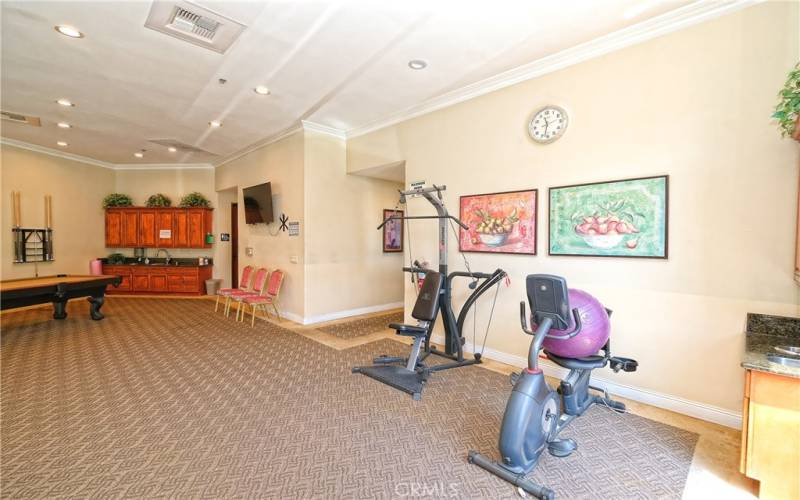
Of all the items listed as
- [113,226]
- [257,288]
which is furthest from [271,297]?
[113,226]

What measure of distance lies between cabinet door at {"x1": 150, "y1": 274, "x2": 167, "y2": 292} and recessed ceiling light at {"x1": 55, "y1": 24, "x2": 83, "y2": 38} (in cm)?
626

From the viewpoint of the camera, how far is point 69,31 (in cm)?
312

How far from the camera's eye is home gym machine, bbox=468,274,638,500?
6.59ft

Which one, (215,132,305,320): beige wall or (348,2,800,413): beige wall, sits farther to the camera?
(215,132,305,320): beige wall

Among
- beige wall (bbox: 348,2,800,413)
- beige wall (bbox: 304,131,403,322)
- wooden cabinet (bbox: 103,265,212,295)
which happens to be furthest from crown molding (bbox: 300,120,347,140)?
wooden cabinet (bbox: 103,265,212,295)

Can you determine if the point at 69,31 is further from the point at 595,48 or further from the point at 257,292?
the point at 595,48

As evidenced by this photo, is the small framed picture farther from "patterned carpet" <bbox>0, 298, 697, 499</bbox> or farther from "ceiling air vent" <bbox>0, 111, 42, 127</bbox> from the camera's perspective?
"ceiling air vent" <bbox>0, 111, 42, 127</bbox>

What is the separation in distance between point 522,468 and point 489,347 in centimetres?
209

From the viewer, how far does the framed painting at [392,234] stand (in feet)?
22.0

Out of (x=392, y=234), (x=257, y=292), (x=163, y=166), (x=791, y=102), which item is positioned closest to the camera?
(x=791, y=102)

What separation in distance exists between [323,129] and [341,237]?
181 centimetres

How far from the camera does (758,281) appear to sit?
2.52 metres

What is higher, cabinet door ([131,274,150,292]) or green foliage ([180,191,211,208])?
green foliage ([180,191,211,208])

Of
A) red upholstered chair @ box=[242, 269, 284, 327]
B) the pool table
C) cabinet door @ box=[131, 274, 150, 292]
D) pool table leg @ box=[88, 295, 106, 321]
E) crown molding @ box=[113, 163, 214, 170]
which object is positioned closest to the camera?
the pool table
